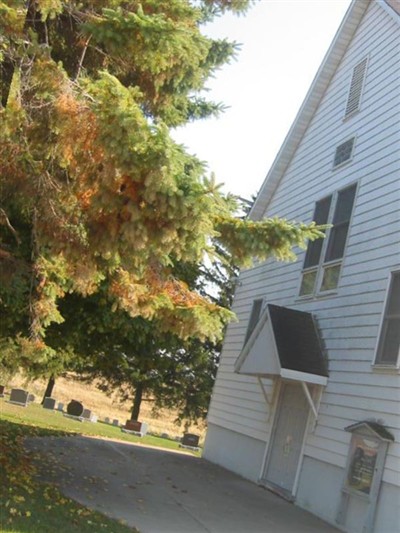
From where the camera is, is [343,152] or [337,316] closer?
[337,316]

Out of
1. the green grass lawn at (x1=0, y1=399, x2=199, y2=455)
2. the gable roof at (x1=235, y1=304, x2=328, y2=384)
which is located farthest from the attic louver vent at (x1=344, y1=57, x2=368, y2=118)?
the green grass lawn at (x1=0, y1=399, x2=199, y2=455)

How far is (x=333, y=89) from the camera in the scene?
15.5 meters

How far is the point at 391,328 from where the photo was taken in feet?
34.7

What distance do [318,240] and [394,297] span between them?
3449 millimetres

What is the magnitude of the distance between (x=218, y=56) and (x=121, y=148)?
198 inches

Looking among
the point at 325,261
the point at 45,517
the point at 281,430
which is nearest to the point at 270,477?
the point at 281,430

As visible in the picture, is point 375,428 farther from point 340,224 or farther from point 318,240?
point 318,240

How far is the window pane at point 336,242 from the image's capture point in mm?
13039

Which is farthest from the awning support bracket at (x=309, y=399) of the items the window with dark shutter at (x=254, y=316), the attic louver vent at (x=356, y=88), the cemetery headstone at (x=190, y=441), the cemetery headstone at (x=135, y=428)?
the cemetery headstone at (x=135, y=428)

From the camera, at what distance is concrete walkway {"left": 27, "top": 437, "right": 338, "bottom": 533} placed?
9.30 m

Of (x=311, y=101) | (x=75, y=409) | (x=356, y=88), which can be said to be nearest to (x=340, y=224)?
(x=356, y=88)

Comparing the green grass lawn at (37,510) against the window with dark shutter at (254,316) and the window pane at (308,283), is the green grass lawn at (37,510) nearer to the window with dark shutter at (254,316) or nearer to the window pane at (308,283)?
the window pane at (308,283)

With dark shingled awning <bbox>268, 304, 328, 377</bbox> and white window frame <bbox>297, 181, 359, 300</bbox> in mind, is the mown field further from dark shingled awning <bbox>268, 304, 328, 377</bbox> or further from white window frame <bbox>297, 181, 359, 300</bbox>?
dark shingled awning <bbox>268, 304, 328, 377</bbox>

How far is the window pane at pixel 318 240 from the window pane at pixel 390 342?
339 cm
